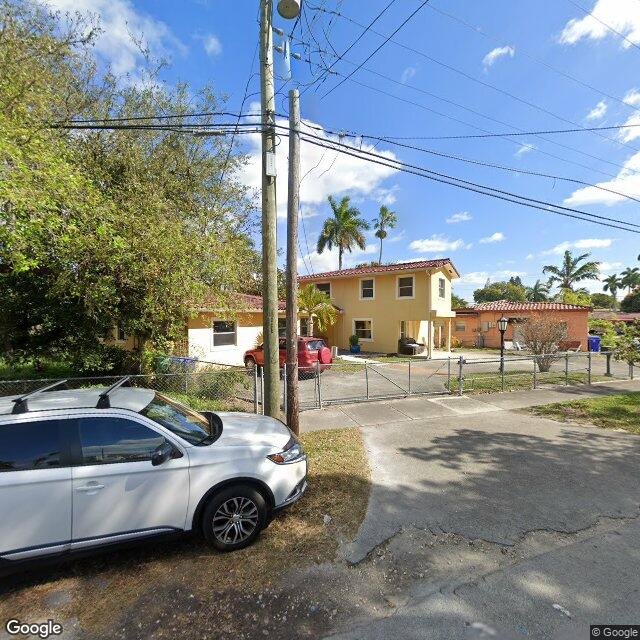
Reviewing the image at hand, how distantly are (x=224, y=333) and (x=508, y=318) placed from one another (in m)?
22.7

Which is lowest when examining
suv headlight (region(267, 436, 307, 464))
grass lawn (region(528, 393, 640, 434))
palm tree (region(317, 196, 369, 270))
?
grass lawn (region(528, 393, 640, 434))

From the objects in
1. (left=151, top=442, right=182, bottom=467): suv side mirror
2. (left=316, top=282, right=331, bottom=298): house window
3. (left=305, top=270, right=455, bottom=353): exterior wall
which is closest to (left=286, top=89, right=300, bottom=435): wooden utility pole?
(left=151, top=442, right=182, bottom=467): suv side mirror

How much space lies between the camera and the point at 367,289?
2325 centimetres

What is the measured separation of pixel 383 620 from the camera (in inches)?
103

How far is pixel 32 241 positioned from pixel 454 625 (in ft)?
27.4

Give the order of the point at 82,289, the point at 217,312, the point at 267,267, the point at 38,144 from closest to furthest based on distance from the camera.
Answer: the point at 267,267 < the point at 38,144 < the point at 82,289 < the point at 217,312

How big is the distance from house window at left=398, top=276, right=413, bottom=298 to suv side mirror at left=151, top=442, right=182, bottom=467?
765 inches

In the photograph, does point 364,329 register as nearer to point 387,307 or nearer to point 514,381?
point 387,307

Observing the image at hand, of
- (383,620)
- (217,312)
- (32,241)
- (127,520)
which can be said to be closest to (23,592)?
(127,520)

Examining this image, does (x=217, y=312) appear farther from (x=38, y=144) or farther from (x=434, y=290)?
(x=434, y=290)

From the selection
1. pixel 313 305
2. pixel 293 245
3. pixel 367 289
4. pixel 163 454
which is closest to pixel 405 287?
pixel 367 289

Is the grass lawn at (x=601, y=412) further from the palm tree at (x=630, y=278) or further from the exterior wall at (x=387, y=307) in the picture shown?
the palm tree at (x=630, y=278)

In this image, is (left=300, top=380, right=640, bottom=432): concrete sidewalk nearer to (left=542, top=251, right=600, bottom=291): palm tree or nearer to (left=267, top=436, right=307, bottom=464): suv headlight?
(left=267, top=436, right=307, bottom=464): suv headlight

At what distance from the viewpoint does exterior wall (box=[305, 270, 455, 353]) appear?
2083 cm
